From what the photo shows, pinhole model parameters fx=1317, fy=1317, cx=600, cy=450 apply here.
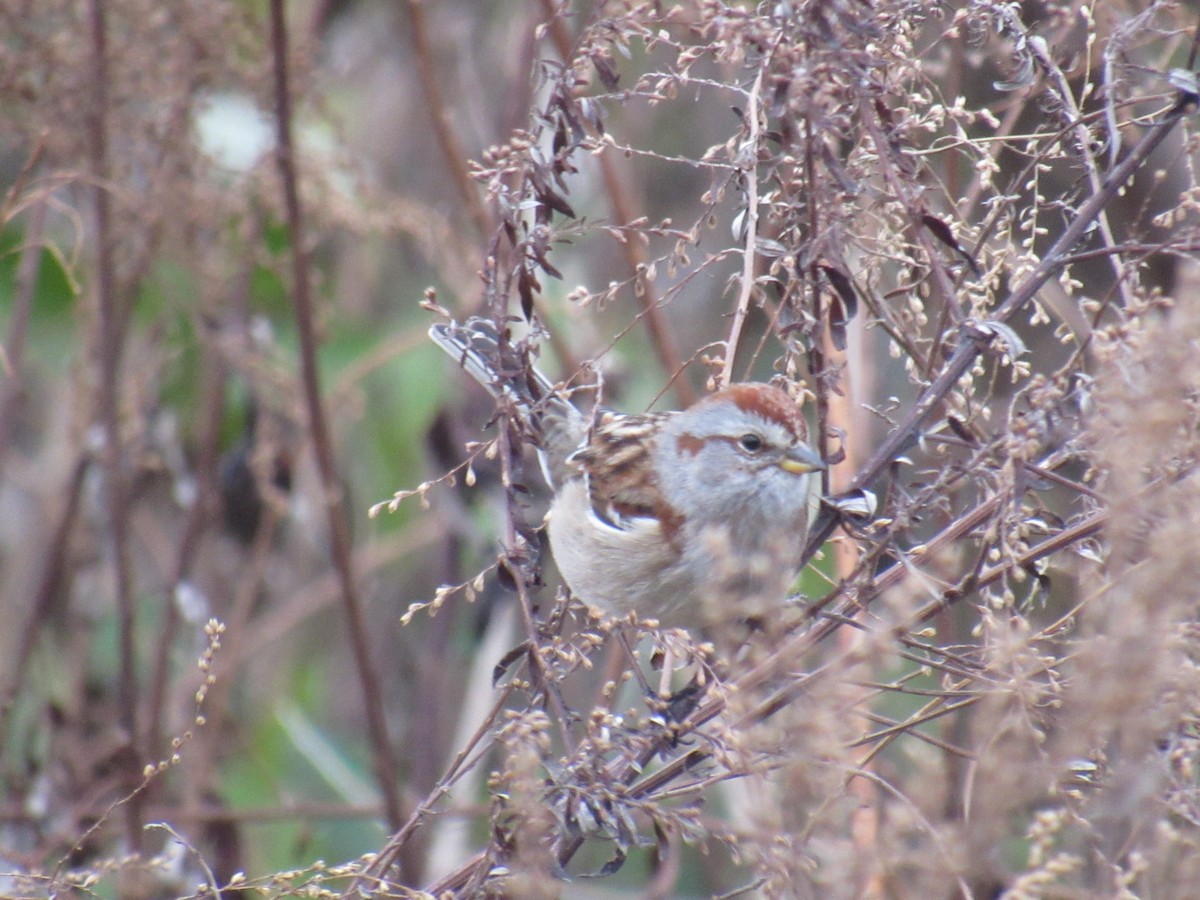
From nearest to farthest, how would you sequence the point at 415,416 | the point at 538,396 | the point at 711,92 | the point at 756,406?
1. the point at 538,396
2. the point at 756,406
3. the point at 415,416
4. the point at 711,92

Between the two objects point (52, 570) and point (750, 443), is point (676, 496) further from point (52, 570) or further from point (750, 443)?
point (52, 570)

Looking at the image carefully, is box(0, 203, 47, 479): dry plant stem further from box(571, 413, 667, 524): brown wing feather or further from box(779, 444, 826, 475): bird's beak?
box(779, 444, 826, 475): bird's beak

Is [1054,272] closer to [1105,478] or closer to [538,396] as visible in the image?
[1105,478]

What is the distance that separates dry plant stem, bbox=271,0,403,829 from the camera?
329cm

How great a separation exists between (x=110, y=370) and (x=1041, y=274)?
2.58m

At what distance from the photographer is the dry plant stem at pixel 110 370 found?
3.35 metres

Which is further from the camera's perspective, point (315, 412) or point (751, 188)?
point (315, 412)

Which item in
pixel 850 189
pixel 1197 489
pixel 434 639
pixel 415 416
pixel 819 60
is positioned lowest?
pixel 434 639

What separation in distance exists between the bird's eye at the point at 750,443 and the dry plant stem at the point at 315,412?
49.3 inches

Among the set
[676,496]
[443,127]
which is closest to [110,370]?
[443,127]

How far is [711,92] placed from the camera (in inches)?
232

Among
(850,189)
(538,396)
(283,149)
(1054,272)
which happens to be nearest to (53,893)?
(538,396)

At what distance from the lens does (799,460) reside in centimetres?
262

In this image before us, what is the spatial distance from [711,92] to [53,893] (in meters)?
4.88
